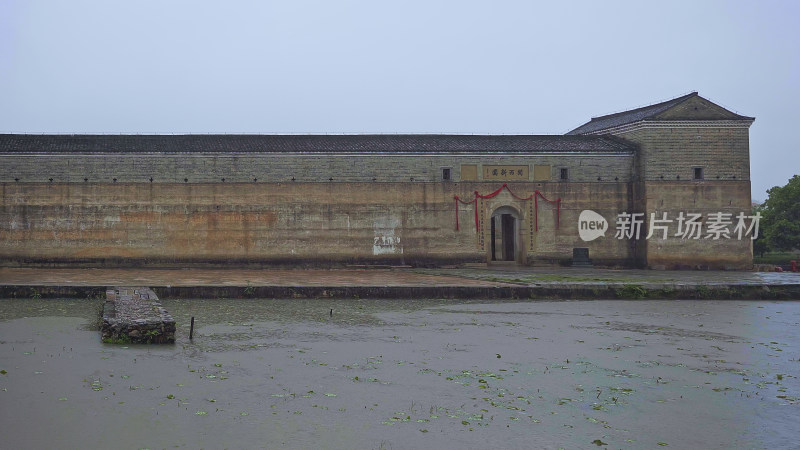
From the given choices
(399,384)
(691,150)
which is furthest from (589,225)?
(399,384)

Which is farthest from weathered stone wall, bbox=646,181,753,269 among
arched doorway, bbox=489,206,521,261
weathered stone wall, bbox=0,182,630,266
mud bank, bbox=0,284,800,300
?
Answer: mud bank, bbox=0,284,800,300

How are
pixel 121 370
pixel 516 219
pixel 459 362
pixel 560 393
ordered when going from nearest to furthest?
pixel 560 393 → pixel 121 370 → pixel 459 362 → pixel 516 219

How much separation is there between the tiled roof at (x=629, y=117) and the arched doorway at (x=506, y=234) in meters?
4.70

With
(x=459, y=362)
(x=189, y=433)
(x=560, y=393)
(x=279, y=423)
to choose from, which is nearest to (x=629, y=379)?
(x=560, y=393)

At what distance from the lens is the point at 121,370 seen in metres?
7.60

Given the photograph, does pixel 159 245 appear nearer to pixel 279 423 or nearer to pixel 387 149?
pixel 387 149

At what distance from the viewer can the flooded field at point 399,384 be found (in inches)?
226

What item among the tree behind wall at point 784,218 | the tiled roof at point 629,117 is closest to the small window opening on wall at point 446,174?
the tiled roof at point 629,117

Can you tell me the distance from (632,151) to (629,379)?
18583 millimetres

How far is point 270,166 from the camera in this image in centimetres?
2431

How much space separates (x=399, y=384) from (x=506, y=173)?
18303 mm

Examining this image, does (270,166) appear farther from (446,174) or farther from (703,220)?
(703,220)

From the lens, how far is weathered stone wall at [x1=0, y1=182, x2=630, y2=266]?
921 inches

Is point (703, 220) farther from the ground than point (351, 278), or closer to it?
farther from the ground
